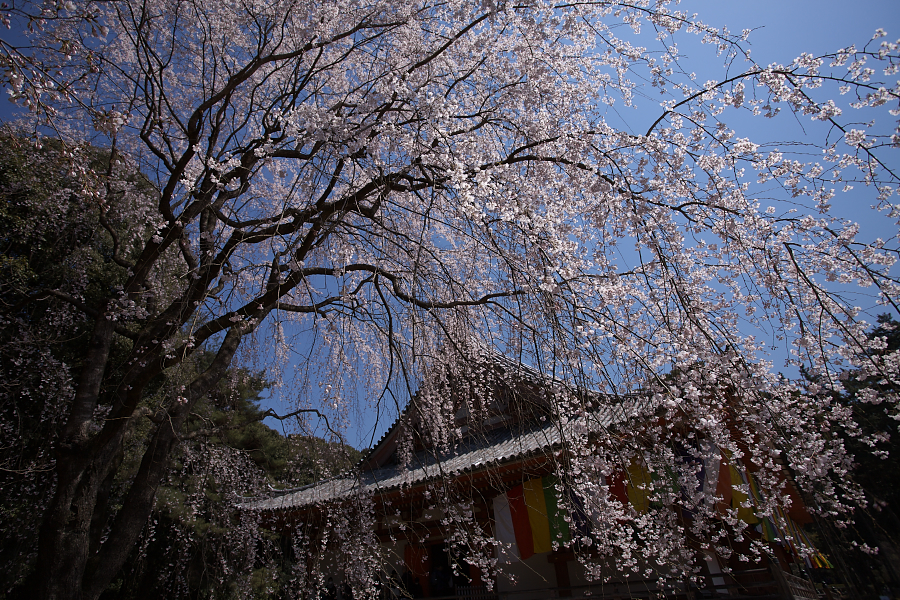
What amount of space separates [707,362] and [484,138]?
268 cm

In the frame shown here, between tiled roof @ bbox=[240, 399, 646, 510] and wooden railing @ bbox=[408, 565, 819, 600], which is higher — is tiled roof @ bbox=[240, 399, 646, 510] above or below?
above

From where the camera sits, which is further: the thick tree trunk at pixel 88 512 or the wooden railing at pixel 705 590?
the wooden railing at pixel 705 590

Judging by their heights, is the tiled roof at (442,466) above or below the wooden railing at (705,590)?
above

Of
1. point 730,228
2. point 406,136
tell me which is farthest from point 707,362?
point 406,136

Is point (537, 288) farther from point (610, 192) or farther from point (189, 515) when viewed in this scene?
point (189, 515)

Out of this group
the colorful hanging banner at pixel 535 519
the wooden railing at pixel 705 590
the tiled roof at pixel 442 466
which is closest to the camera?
the wooden railing at pixel 705 590

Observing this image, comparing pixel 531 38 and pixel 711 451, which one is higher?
pixel 531 38

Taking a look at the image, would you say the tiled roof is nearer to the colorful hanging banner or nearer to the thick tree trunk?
the colorful hanging banner

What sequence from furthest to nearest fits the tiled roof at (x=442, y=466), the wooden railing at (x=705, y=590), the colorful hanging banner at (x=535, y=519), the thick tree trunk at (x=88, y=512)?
the colorful hanging banner at (x=535, y=519)
the tiled roof at (x=442, y=466)
the wooden railing at (x=705, y=590)
the thick tree trunk at (x=88, y=512)

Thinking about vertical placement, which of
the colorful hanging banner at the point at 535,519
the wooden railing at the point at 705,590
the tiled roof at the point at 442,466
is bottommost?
the wooden railing at the point at 705,590

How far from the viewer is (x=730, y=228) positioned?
2848mm

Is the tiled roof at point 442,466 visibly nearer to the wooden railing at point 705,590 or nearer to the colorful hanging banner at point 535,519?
the colorful hanging banner at point 535,519

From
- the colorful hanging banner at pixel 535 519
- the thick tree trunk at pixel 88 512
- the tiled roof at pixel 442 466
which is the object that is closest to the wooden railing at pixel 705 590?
the colorful hanging banner at pixel 535 519

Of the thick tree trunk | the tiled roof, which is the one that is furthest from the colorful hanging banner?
the thick tree trunk
